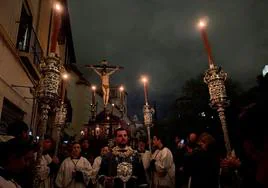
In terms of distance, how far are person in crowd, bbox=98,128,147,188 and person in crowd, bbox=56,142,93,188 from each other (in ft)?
4.19

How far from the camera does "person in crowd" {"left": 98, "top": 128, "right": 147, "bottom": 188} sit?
431cm

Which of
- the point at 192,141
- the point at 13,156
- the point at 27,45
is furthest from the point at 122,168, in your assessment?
the point at 27,45

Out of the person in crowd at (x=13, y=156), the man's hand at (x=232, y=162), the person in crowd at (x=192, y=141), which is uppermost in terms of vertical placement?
the person in crowd at (x=192, y=141)

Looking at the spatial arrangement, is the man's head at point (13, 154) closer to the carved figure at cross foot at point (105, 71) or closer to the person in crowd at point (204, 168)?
the person in crowd at point (204, 168)

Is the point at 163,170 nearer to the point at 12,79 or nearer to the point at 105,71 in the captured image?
the point at 12,79

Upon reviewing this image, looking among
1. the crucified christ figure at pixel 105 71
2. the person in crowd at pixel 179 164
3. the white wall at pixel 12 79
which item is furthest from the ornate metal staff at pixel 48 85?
the crucified christ figure at pixel 105 71

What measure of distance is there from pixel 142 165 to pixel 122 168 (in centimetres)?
54

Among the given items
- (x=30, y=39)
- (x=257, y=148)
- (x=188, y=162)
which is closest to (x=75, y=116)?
(x=30, y=39)

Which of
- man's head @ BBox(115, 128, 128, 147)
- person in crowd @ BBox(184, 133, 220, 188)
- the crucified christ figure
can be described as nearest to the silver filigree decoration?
man's head @ BBox(115, 128, 128, 147)

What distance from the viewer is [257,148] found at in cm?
133

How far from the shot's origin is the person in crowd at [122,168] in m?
4.31

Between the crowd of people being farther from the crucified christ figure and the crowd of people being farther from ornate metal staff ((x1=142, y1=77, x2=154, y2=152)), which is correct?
the crucified christ figure

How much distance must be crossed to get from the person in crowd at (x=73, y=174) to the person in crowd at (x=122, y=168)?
4.19 feet

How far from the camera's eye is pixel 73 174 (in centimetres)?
574
